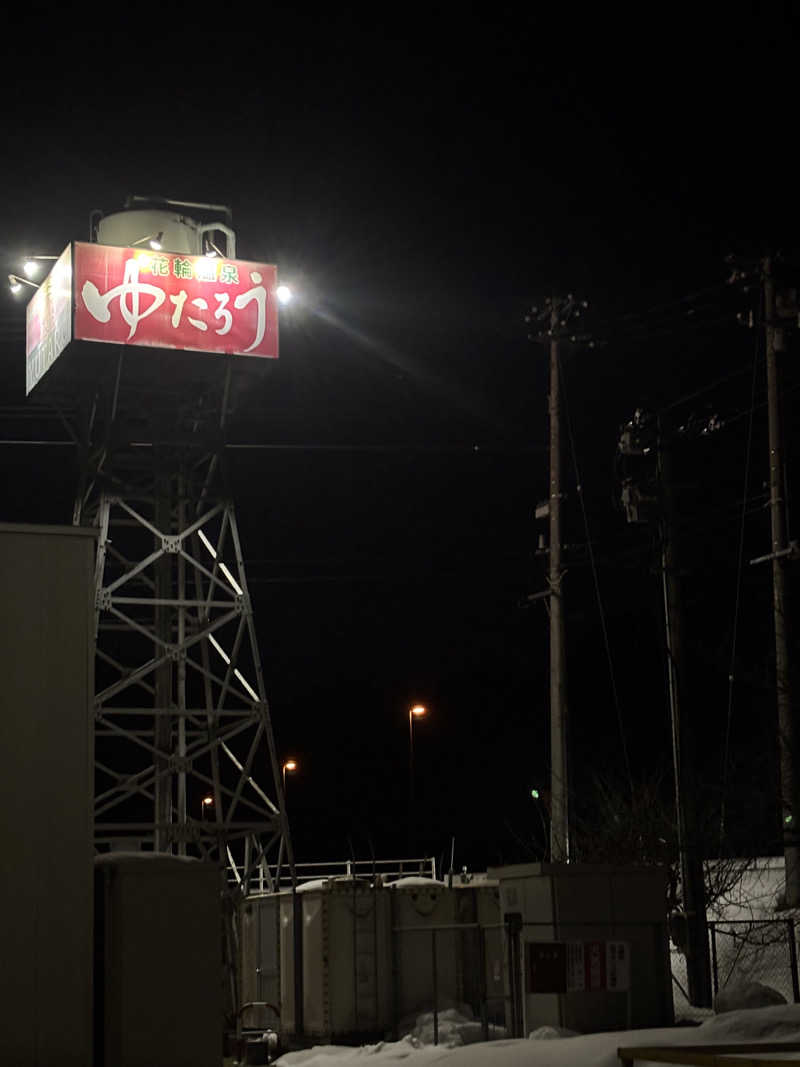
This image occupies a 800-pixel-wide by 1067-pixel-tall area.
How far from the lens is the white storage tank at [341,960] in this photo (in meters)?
29.1

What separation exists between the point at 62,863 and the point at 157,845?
11.1 metres

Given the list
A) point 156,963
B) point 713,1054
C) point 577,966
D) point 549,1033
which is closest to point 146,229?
point 156,963

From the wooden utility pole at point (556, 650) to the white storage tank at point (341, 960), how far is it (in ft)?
12.3

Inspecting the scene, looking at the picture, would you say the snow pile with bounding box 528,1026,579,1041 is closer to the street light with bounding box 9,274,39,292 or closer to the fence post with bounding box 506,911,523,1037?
the fence post with bounding box 506,911,523,1037

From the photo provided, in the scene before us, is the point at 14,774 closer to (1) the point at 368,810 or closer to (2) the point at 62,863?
(2) the point at 62,863

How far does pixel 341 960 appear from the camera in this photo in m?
29.5

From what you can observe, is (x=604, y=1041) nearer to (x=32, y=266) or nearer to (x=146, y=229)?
(x=146, y=229)

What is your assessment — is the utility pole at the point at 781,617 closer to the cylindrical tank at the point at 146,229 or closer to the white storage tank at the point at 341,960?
the white storage tank at the point at 341,960

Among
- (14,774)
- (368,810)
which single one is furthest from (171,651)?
(368,810)

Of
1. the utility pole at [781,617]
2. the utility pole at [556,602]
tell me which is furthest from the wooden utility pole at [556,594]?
the utility pole at [781,617]

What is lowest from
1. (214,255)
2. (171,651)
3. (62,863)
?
(62,863)

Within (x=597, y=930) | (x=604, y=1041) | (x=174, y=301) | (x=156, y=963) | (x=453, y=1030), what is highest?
(x=174, y=301)

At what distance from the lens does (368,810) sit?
336 feet

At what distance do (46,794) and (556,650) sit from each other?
16.7 m
